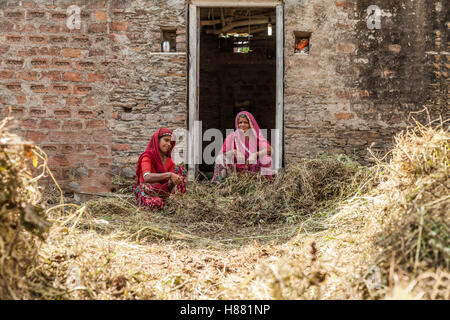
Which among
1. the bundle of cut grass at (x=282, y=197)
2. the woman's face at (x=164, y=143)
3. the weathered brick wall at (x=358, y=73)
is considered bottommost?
the bundle of cut grass at (x=282, y=197)

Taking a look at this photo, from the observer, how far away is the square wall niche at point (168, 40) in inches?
230

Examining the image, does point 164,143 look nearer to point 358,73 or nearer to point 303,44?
point 303,44

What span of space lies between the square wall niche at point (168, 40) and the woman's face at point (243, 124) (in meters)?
1.32

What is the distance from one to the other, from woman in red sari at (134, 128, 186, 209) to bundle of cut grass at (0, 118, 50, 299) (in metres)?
2.56

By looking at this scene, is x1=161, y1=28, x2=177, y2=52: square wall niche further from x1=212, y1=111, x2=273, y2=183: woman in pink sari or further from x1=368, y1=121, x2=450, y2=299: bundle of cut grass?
x1=368, y1=121, x2=450, y2=299: bundle of cut grass

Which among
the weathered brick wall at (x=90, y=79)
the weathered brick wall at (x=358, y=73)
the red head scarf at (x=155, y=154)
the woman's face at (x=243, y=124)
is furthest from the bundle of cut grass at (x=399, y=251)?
the weathered brick wall at (x=90, y=79)

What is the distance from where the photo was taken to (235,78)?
10.7 m

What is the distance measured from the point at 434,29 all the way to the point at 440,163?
12.8ft

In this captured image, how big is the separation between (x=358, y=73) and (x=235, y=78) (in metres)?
5.24

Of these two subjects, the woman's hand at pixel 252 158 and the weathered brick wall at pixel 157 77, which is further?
the woman's hand at pixel 252 158

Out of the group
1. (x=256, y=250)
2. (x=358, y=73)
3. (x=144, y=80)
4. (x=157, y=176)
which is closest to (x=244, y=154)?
(x=157, y=176)

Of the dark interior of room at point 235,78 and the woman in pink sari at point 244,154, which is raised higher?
the dark interior of room at point 235,78

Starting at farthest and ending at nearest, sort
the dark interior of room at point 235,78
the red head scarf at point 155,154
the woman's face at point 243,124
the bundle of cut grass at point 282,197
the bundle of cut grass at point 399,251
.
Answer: the dark interior of room at point 235,78 → the woman's face at point 243,124 → the red head scarf at point 155,154 → the bundle of cut grass at point 282,197 → the bundle of cut grass at point 399,251

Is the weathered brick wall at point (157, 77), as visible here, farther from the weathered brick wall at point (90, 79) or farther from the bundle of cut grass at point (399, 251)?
the bundle of cut grass at point (399, 251)
